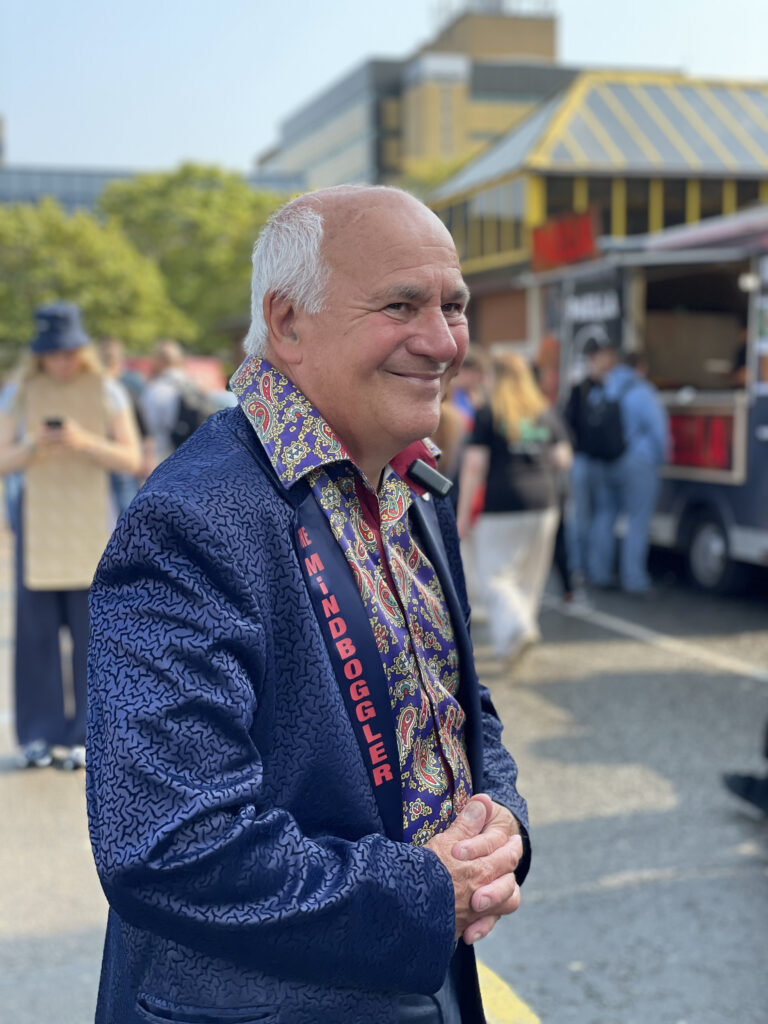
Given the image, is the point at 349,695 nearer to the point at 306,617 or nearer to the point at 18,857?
the point at 306,617

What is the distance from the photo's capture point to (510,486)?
710 cm

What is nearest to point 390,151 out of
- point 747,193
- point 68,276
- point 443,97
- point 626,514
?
point 443,97

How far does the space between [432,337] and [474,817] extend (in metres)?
Answer: 0.61

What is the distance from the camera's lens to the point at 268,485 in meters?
1.46

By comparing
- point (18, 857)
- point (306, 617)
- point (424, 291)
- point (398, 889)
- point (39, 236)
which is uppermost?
point (39, 236)

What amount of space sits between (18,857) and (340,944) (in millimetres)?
3337

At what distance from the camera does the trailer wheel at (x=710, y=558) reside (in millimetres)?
9312

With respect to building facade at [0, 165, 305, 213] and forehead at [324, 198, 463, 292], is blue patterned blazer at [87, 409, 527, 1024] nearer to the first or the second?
forehead at [324, 198, 463, 292]

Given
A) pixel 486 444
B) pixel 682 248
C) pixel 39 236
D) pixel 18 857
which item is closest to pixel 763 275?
pixel 682 248

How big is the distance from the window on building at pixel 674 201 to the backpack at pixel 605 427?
1658 centimetres

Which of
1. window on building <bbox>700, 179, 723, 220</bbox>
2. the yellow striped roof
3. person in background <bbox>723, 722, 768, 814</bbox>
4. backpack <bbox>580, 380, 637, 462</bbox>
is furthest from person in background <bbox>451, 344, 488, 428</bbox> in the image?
window on building <bbox>700, 179, 723, 220</bbox>

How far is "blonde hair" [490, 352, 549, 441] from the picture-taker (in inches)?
279

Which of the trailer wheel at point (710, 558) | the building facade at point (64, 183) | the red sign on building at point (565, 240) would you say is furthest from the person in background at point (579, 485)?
the building facade at point (64, 183)

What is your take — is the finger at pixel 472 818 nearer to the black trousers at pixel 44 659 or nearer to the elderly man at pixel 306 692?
the elderly man at pixel 306 692
